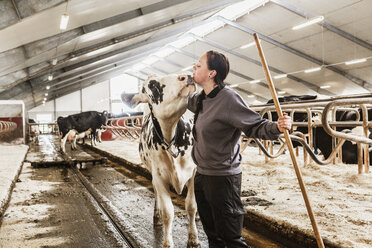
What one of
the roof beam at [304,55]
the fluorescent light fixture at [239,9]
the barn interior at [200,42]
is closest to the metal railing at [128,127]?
the barn interior at [200,42]

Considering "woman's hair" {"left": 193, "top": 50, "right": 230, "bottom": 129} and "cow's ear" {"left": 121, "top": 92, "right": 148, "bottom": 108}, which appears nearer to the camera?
"woman's hair" {"left": 193, "top": 50, "right": 230, "bottom": 129}

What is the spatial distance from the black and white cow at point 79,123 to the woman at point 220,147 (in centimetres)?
1205

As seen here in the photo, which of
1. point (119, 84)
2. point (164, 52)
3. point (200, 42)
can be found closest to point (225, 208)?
point (200, 42)

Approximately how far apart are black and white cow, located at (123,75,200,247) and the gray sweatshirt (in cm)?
44

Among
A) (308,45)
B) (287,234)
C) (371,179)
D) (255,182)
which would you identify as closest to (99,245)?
(287,234)

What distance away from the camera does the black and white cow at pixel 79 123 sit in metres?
13.7

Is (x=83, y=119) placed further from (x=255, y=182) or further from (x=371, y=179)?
(x=371, y=179)

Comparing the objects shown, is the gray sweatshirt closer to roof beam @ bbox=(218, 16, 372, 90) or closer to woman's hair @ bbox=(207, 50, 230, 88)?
woman's hair @ bbox=(207, 50, 230, 88)

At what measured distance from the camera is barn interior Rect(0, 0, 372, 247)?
9039mm

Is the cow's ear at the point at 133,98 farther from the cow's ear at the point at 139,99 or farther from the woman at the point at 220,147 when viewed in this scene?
the woman at the point at 220,147

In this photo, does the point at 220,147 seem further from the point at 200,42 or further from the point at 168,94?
the point at 200,42

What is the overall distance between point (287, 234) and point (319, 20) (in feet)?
51.9

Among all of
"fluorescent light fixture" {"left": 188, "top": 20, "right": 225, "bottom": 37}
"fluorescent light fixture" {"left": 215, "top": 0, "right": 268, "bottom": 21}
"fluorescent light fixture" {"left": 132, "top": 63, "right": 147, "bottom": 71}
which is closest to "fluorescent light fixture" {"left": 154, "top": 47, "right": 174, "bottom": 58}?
Result: "fluorescent light fixture" {"left": 188, "top": 20, "right": 225, "bottom": 37}

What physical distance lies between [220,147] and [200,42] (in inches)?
946
